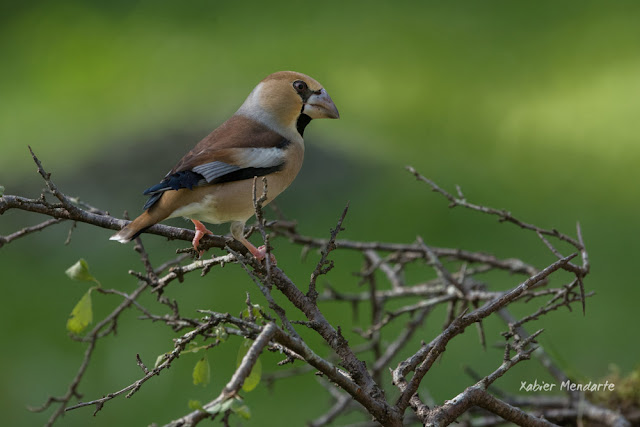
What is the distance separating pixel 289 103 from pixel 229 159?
0.40 metres

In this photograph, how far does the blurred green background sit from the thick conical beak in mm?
1334

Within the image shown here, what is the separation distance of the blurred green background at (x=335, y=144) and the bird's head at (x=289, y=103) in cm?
137

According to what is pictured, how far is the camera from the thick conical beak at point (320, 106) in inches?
111

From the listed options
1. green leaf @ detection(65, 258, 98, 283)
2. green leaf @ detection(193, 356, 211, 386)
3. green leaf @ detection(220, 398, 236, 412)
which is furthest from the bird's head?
green leaf @ detection(220, 398, 236, 412)

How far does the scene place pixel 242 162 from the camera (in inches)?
102

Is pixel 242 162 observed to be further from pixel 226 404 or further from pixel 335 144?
pixel 335 144

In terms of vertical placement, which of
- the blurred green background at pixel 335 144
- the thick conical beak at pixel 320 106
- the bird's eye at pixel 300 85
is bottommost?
the blurred green background at pixel 335 144

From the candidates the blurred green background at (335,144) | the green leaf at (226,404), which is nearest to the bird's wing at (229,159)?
the green leaf at (226,404)

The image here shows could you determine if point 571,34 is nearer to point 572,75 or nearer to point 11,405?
point 572,75

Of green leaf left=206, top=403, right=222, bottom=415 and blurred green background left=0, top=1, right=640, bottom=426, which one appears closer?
green leaf left=206, top=403, right=222, bottom=415

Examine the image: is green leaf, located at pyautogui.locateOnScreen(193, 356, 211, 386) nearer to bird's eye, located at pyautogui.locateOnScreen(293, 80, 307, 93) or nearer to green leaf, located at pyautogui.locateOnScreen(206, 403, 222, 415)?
green leaf, located at pyautogui.locateOnScreen(206, 403, 222, 415)

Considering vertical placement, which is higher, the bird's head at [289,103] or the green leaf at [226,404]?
the bird's head at [289,103]

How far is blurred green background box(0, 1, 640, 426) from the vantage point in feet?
17.4

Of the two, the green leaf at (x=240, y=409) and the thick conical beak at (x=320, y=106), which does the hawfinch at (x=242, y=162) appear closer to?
the thick conical beak at (x=320, y=106)
